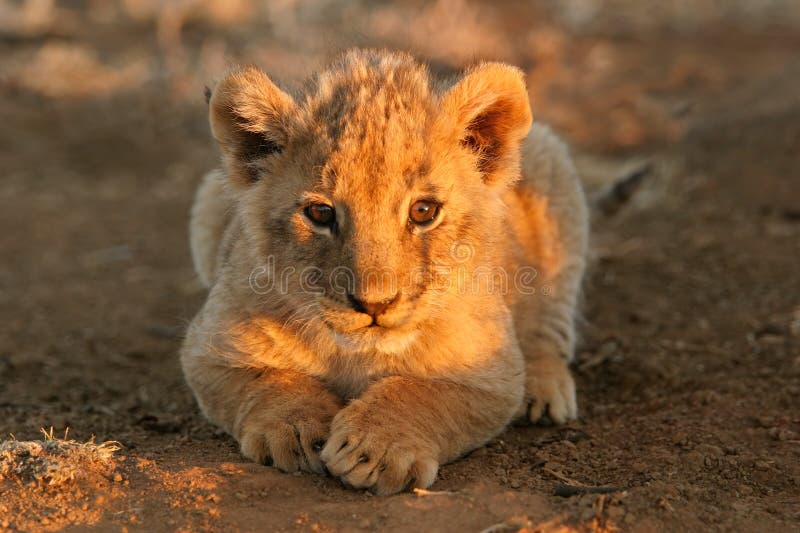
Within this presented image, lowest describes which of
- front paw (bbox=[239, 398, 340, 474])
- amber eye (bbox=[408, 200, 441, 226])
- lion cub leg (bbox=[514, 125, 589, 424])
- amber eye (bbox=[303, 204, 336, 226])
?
front paw (bbox=[239, 398, 340, 474])

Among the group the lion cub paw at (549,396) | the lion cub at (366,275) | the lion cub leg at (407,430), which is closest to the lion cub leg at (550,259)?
the lion cub paw at (549,396)

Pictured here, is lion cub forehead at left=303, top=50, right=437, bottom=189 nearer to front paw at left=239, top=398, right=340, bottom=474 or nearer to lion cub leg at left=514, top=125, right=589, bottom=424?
front paw at left=239, top=398, right=340, bottom=474

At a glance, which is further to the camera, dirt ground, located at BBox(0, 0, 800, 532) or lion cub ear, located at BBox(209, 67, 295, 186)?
lion cub ear, located at BBox(209, 67, 295, 186)

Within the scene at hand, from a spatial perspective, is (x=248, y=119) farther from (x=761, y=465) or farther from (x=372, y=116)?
(x=761, y=465)

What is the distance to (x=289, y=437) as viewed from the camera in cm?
443

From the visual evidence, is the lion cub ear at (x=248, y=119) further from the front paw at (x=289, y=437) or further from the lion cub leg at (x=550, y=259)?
the lion cub leg at (x=550, y=259)

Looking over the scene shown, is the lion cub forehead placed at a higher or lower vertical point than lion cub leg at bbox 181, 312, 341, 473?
higher

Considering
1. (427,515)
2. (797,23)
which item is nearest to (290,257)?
(427,515)

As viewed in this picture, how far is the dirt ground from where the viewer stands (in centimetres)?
407

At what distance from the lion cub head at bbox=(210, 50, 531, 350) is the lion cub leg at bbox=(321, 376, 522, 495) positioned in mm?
301

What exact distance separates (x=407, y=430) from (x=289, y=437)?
0.54 m

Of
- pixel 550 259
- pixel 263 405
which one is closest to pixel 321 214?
pixel 263 405

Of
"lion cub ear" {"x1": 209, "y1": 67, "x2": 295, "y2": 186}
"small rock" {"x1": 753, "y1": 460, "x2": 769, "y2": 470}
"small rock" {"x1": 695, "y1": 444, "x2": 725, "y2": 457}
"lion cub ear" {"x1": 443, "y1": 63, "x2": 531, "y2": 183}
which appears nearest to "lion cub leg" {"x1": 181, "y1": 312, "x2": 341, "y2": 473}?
"lion cub ear" {"x1": 209, "y1": 67, "x2": 295, "y2": 186}

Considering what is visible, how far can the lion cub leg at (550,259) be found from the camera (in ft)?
19.5
